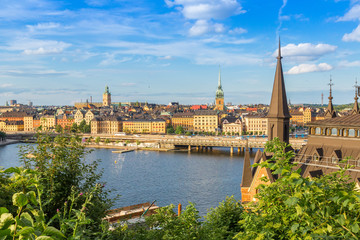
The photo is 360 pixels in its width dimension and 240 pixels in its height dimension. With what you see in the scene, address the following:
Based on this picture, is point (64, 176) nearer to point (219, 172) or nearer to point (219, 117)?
point (219, 172)

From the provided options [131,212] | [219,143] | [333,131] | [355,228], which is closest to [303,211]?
[355,228]

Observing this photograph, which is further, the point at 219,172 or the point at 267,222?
the point at 219,172

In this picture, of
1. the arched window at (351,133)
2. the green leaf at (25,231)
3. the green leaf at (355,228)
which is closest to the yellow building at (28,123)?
the arched window at (351,133)

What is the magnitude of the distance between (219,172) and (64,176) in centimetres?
3979

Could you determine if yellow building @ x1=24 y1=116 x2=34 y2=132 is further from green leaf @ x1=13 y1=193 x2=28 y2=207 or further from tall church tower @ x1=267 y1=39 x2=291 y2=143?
green leaf @ x1=13 y1=193 x2=28 y2=207

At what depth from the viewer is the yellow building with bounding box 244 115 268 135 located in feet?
387

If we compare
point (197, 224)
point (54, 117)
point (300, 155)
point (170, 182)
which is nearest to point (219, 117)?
point (54, 117)

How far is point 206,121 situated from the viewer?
129 m

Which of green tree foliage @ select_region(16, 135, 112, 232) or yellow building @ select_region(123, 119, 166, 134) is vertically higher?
green tree foliage @ select_region(16, 135, 112, 232)

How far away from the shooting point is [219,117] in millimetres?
132750

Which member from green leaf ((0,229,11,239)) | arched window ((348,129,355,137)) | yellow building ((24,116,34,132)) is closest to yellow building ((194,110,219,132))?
yellow building ((24,116,34,132))

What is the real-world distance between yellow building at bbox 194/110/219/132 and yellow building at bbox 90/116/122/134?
28134 millimetres

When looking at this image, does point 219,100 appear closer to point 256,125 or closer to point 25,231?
point 256,125

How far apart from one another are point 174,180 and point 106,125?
81455 mm
